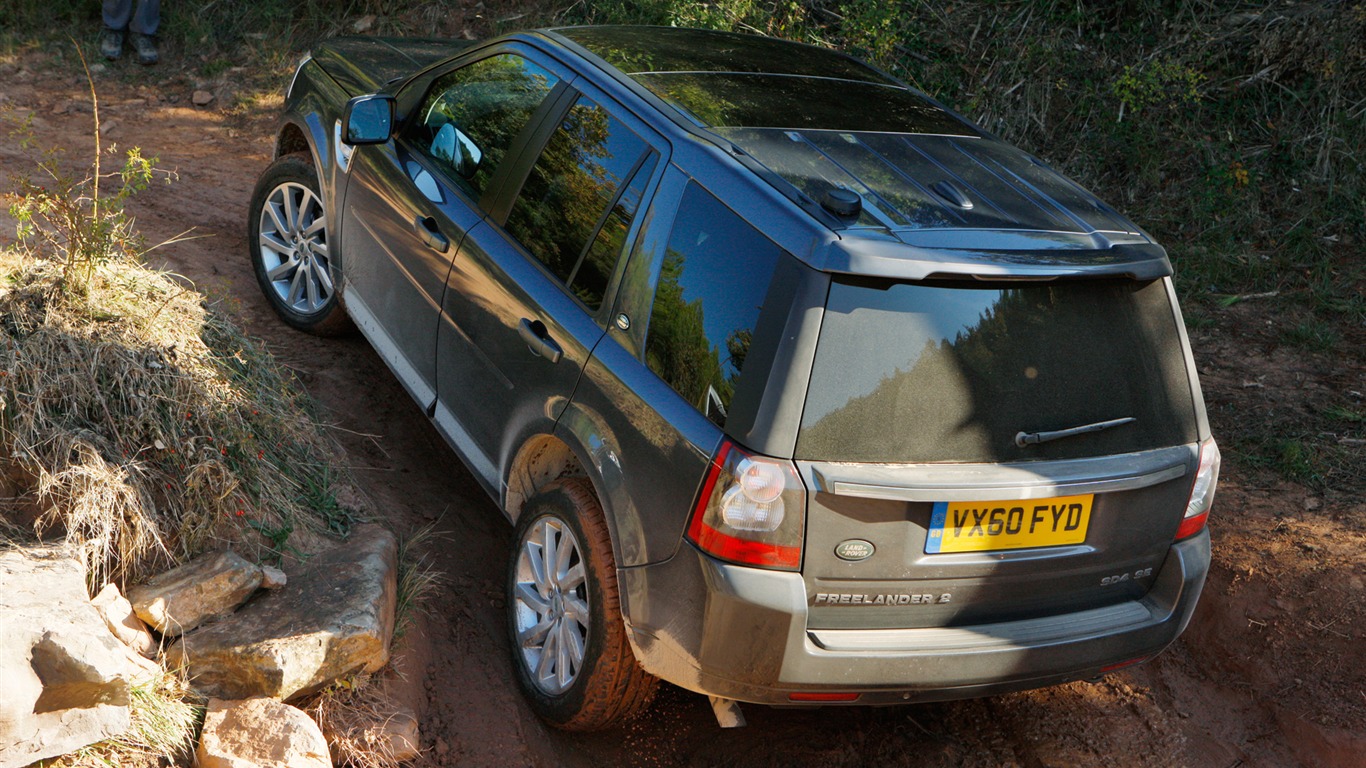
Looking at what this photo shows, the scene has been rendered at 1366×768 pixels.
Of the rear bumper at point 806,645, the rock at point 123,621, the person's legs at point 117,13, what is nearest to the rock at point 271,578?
the rock at point 123,621

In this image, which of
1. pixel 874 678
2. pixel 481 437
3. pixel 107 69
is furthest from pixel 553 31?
pixel 107 69

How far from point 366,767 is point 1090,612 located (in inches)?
81.1

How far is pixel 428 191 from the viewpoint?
404cm

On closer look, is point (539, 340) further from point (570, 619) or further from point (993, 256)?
point (993, 256)

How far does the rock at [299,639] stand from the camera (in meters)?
3.12

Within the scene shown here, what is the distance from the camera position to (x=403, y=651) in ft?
11.5

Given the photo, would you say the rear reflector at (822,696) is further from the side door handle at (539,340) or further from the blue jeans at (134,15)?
the blue jeans at (134,15)

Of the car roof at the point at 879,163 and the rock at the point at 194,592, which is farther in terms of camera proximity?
the rock at the point at 194,592

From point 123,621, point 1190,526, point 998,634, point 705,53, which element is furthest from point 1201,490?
point 123,621

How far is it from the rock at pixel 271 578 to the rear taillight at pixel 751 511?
4.86 feet

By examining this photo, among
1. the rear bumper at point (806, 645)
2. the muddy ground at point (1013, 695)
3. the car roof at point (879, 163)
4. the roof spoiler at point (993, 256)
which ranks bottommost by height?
the muddy ground at point (1013, 695)

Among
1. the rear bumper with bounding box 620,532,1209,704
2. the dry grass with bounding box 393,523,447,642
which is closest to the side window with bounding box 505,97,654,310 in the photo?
the rear bumper with bounding box 620,532,1209,704

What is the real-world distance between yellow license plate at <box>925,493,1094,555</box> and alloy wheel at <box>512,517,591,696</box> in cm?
102

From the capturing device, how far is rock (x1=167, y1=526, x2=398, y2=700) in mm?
3117
